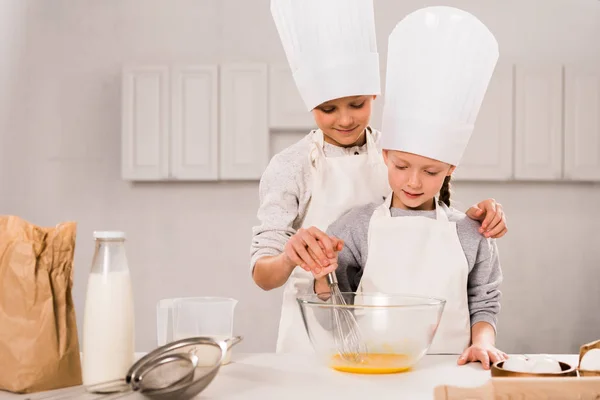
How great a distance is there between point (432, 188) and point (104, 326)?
82 centimetres

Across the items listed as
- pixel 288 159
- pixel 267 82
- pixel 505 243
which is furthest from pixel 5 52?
pixel 505 243

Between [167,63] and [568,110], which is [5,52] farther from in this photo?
[568,110]

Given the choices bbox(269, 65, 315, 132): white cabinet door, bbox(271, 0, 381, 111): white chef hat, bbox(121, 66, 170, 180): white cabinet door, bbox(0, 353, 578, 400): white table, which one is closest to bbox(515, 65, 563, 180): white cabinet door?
bbox(269, 65, 315, 132): white cabinet door

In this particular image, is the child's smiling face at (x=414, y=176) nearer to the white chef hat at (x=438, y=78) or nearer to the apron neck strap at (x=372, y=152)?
the white chef hat at (x=438, y=78)

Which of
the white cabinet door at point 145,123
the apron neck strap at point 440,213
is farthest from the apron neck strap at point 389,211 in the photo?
the white cabinet door at point 145,123

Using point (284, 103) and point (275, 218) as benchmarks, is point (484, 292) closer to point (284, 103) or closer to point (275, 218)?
point (275, 218)

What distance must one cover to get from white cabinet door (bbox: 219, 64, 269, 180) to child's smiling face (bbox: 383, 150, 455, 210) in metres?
1.94

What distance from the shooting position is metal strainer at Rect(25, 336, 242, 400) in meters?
1.01

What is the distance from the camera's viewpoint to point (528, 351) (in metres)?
3.60

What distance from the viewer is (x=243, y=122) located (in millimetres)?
3533

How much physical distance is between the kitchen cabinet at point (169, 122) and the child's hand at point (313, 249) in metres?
2.23

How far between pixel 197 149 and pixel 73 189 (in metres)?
0.74

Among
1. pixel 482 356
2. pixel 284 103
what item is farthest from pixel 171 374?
pixel 284 103

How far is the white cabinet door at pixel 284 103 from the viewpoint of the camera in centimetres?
349
